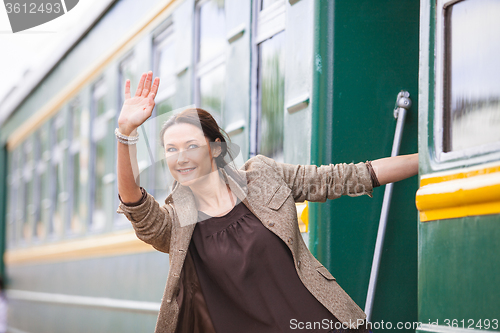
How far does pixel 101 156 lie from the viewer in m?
6.06

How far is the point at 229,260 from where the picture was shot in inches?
80.3

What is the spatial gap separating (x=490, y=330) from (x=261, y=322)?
67 cm

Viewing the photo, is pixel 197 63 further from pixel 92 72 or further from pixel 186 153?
pixel 92 72

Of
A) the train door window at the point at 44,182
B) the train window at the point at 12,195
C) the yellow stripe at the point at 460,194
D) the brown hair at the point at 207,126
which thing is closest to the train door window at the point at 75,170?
the train door window at the point at 44,182

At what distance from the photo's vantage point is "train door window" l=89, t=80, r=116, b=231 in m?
5.73

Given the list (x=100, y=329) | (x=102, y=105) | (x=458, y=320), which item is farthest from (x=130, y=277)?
(x=458, y=320)

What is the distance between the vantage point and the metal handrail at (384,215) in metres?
2.76

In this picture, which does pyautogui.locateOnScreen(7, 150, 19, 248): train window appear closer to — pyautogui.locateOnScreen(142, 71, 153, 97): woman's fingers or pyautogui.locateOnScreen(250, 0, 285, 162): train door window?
pyautogui.locateOnScreen(250, 0, 285, 162): train door window

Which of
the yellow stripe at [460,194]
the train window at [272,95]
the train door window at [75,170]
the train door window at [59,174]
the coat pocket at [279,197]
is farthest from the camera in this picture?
the train door window at [59,174]

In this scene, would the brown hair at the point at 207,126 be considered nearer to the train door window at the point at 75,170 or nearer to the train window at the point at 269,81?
the train window at the point at 269,81

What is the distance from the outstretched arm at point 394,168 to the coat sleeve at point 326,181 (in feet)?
0.14

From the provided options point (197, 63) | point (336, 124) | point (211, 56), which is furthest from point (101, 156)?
point (336, 124)

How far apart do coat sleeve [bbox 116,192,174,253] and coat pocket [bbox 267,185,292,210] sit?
337 mm

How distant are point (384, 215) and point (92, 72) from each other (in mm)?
4364
